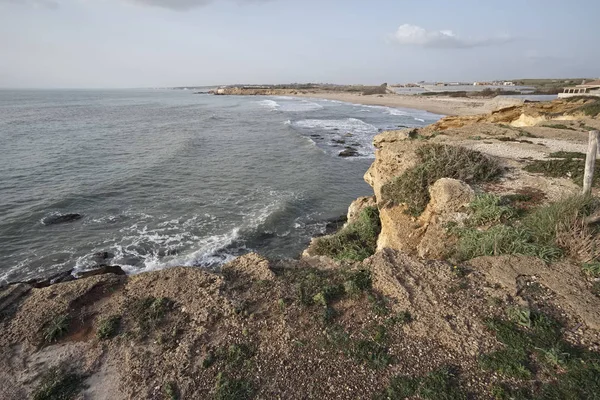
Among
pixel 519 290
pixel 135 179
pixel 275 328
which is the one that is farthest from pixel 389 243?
pixel 135 179

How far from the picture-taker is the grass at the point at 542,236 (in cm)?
593

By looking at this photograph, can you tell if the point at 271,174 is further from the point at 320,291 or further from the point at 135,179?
the point at 320,291

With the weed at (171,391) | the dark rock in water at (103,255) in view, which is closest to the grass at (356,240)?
the weed at (171,391)

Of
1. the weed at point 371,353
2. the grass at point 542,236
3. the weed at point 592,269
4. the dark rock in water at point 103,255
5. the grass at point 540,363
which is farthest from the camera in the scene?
the dark rock in water at point 103,255

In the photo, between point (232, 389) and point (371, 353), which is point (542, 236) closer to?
point (371, 353)

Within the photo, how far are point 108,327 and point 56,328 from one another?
87 centimetres

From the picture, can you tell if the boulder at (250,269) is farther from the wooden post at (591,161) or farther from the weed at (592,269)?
the wooden post at (591,161)

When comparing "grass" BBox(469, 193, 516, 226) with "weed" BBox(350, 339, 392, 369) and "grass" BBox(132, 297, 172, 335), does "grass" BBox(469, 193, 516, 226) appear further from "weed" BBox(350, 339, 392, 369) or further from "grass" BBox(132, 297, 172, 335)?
"grass" BBox(132, 297, 172, 335)

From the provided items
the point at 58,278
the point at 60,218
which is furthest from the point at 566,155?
the point at 60,218

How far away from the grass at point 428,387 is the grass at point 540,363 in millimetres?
468

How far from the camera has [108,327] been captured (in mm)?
5121

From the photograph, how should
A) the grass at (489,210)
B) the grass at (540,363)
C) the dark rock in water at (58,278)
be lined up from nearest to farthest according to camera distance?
the grass at (540,363) < the grass at (489,210) < the dark rock in water at (58,278)

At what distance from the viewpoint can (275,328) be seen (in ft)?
16.5

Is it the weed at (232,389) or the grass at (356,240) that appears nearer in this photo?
the weed at (232,389)
